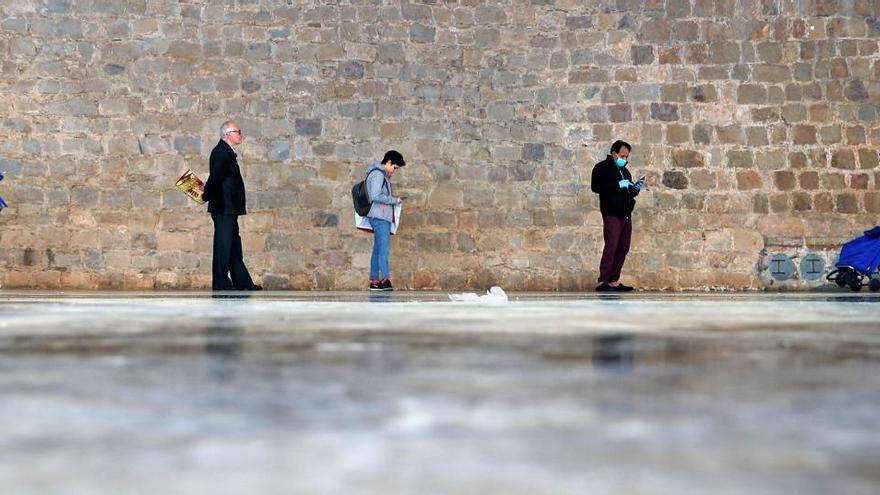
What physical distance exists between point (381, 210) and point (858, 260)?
4079mm

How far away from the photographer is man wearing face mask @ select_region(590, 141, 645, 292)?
36.0 feet

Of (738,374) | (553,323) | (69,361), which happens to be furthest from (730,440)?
(553,323)

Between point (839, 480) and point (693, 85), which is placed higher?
point (693, 85)

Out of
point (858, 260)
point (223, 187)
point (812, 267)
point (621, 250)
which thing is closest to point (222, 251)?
point (223, 187)

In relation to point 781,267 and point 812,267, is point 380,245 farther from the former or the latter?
point 812,267

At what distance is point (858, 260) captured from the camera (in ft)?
36.3

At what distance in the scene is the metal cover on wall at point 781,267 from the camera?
1220 cm

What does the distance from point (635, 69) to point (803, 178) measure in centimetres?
190

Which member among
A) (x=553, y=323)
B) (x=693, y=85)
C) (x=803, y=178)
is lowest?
(x=553, y=323)

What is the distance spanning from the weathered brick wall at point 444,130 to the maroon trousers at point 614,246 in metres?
1.00

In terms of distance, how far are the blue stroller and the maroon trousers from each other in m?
1.89

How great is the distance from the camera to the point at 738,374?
2.78m

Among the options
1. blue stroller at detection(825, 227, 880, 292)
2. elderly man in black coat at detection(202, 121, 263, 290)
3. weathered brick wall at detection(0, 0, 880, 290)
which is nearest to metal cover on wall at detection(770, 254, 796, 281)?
weathered brick wall at detection(0, 0, 880, 290)

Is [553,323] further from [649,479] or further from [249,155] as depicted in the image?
[249,155]
